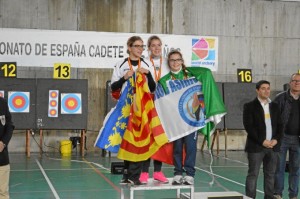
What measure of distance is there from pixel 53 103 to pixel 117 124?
672 cm

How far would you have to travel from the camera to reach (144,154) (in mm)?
4609

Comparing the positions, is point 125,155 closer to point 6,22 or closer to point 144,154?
point 144,154

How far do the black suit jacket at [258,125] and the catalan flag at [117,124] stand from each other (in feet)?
4.69

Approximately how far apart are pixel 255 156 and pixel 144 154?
4.54ft

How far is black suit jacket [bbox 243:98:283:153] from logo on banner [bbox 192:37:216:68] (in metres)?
6.87

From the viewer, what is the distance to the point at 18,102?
11000 mm

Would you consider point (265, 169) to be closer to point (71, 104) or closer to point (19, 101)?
point (71, 104)

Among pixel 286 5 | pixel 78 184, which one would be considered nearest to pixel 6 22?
pixel 78 184

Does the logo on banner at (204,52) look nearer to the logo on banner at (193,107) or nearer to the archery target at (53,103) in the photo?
the archery target at (53,103)

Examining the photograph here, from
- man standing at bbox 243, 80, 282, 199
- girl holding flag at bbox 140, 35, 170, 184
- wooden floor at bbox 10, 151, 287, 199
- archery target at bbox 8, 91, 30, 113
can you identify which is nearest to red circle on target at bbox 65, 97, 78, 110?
archery target at bbox 8, 91, 30, 113

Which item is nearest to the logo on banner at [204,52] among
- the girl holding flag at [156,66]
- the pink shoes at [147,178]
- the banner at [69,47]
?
the banner at [69,47]

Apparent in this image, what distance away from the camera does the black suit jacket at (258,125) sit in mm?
5312

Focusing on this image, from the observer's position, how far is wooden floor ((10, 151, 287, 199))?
6.48 meters

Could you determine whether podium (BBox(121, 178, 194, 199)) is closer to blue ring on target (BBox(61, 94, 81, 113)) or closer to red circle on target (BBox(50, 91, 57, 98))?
blue ring on target (BBox(61, 94, 81, 113))
